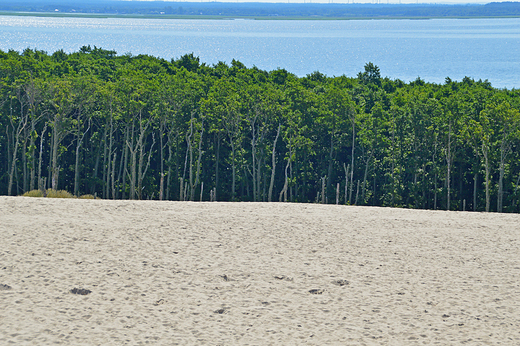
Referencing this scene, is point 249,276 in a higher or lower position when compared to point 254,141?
lower

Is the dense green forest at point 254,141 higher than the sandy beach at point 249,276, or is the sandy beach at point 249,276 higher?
the dense green forest at point 254,141

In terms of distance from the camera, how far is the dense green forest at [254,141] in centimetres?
4309

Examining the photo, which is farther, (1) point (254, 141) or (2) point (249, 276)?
(1) point (254, 141)

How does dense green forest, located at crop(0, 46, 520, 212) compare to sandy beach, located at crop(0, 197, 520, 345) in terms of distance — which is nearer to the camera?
sandy beach, located at crop(0, 197, 520, 345)

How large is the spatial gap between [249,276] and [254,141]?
3290 centimetres

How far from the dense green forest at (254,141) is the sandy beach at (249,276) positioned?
24.6 metres

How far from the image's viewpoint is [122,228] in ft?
53.7

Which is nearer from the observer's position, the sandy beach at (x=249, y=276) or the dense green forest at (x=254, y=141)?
the sandy beach at (x=249, y=276)

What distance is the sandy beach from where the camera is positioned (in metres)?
10.3

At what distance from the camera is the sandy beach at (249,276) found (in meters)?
10.3

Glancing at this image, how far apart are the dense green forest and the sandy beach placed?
80.6ft

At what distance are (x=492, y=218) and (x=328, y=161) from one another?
94.7 ft

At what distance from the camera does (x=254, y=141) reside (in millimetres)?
45594

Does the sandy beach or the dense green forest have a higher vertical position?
the dense green forest
